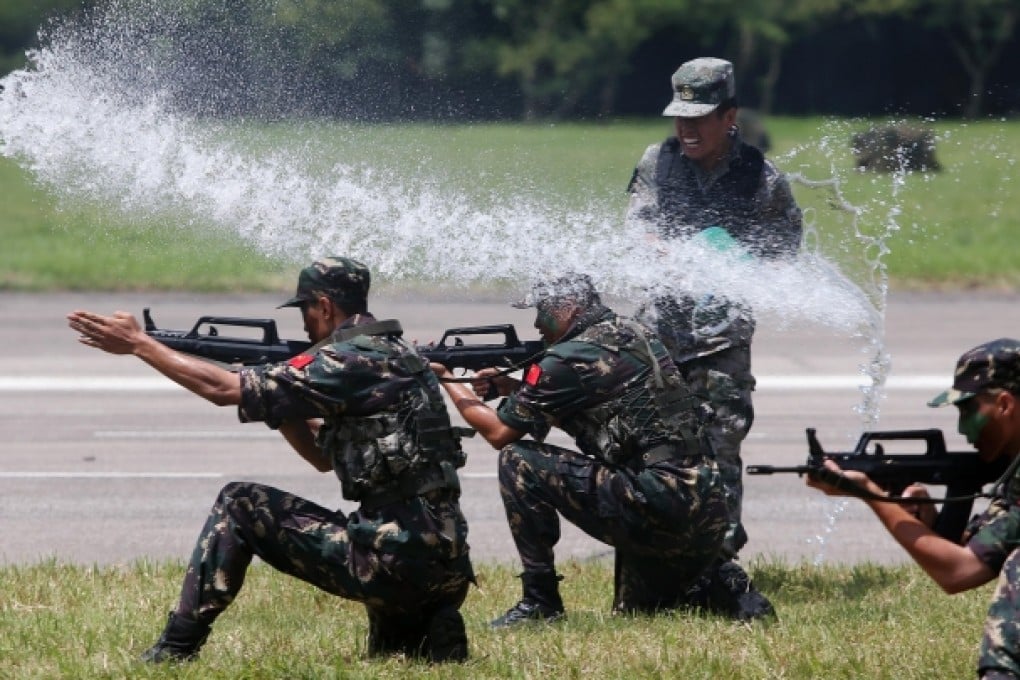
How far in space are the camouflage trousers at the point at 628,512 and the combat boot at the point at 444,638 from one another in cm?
107

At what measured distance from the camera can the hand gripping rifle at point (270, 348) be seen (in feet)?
24.0

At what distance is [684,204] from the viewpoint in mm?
8453

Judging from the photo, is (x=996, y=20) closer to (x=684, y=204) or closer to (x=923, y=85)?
(x=923, y=85)

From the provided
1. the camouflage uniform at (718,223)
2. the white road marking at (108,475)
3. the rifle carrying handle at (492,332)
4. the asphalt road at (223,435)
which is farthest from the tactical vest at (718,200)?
the white road marking at (108,475)

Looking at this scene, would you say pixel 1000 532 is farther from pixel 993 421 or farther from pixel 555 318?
pixel 555 318

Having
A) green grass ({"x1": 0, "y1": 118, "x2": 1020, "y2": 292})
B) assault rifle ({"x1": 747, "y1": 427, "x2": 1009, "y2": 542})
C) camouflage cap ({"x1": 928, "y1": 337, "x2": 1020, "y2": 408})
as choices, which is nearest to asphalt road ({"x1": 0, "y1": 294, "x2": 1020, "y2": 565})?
green grass ({"x1": 0, "y1": 118, "x2": 1020, "y2": 292})

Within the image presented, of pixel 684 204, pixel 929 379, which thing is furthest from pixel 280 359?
pixel 929 379

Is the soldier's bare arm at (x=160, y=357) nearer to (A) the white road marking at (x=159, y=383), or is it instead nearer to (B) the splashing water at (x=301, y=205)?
(B) the splashing water at (x=301, y=205)

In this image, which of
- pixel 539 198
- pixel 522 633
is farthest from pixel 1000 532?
pixel 539 198

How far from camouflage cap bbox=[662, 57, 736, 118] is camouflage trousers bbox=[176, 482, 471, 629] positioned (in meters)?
2.85

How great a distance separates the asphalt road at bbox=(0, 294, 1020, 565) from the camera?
1003 cm

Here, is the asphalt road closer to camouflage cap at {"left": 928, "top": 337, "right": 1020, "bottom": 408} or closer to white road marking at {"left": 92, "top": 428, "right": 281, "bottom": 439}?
white road marking at {"left": 92, "top": 428, "right": 281, "bottom": 439}

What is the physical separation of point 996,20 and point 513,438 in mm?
31105

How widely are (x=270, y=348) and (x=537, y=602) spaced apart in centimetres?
153
